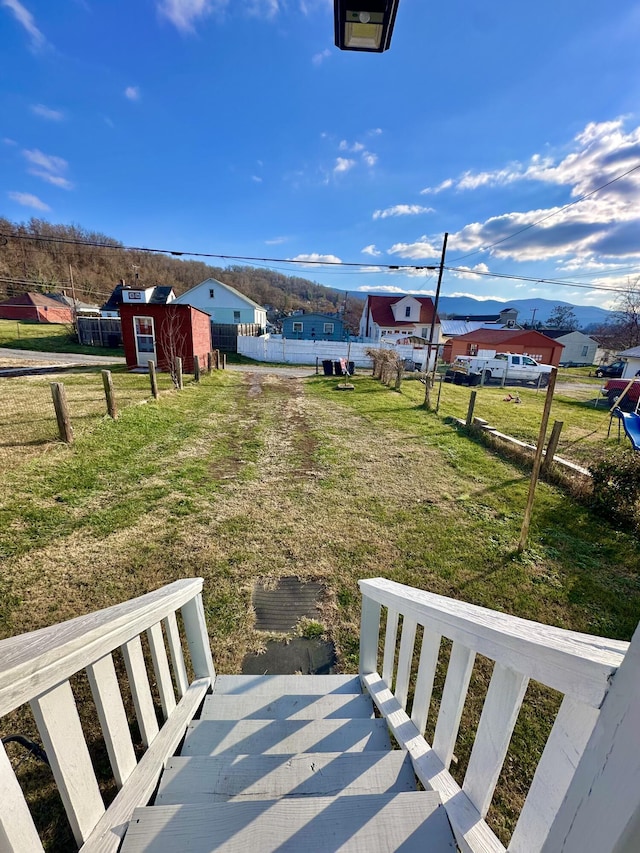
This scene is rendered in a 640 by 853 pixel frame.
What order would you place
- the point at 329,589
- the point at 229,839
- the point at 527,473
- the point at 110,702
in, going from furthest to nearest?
1. the point at 527,473
2. the point at 329,589
3. the point at 110,702
4. the point at 229,839

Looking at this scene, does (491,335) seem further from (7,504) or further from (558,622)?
(7,504)

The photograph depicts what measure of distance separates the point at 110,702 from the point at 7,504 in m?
4.15

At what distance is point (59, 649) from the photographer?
80cm

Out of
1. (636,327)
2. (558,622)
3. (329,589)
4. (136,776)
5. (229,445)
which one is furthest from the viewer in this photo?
(636,327)

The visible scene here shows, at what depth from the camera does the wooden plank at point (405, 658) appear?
1.53 m

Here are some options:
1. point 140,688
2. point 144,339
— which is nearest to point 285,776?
point 140,688

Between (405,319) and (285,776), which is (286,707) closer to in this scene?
(285,776)

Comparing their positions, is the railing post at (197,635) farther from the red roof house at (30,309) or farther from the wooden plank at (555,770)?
the red roof house at (30,309)

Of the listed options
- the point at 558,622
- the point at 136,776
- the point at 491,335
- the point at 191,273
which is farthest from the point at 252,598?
the point at 191,273

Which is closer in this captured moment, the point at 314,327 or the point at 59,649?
the point at 59,649

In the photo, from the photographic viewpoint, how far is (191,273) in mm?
58844

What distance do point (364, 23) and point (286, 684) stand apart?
360cm

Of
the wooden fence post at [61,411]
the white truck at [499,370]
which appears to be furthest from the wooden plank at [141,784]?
the white truck at [499,370]

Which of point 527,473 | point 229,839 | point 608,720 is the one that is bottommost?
point 527,473
